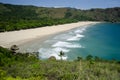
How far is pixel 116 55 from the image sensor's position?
6128 cm

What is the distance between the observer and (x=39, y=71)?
21156 millimetres

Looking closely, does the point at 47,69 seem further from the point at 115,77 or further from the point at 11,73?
the point at 115,77

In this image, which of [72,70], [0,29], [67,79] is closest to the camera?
[67,79]

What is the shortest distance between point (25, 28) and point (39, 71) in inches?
3802

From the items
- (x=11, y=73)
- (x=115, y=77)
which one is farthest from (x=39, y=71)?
(x=115, y=77)

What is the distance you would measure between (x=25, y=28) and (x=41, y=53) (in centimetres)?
6156

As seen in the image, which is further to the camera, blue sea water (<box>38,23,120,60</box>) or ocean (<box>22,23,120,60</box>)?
blue sea water (<box>38,23,120,60</box>)

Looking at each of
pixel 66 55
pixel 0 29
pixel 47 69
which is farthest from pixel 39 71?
pixel 0 29

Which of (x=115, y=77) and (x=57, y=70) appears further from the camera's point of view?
(x=57, y=70)

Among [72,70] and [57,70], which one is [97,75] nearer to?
[72,70]

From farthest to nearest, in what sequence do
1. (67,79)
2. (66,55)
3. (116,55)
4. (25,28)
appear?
1. (25,28)
2. (116,55)
3. (66,55)
4. (67,79)

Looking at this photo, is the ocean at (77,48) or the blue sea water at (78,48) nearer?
the ocean at (77,48)

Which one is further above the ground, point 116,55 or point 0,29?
point 0,29

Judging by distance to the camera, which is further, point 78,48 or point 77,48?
point 78,48
